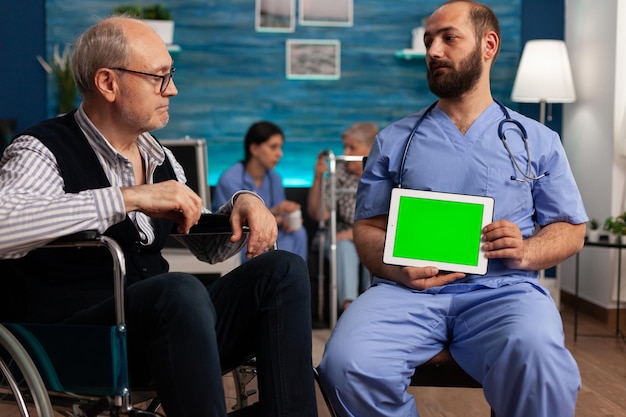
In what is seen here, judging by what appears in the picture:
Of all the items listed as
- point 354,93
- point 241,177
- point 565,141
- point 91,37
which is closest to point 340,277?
point 241,177

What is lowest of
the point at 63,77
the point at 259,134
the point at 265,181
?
the point at 265,181

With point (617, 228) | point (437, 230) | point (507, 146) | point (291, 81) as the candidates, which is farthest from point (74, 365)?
point (291, 81)

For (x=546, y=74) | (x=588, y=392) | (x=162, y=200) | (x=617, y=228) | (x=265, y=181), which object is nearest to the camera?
(x=162, y=200)

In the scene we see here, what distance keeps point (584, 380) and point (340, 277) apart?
5.38 ft

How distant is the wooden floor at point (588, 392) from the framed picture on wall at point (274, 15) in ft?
7.02

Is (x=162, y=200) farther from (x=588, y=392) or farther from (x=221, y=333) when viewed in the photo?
(x=588, y=392)

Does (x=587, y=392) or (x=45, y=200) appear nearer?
(x=45, y=200)

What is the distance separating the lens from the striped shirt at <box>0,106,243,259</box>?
154 centimetres

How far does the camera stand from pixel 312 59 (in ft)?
17.9

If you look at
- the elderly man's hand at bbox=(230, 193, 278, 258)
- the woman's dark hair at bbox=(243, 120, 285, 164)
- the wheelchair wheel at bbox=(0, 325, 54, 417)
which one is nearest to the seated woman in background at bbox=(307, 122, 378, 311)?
the woman's dark hair at bbox=(243, 120, 285, 164)

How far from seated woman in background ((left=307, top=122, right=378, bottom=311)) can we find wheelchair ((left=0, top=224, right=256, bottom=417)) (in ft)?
10.00

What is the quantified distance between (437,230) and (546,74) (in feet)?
10.6

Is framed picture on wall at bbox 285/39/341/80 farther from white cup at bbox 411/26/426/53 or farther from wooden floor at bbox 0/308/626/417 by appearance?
wooden floor at bbox 0/308/626/417

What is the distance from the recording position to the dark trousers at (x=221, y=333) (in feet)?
5.09
